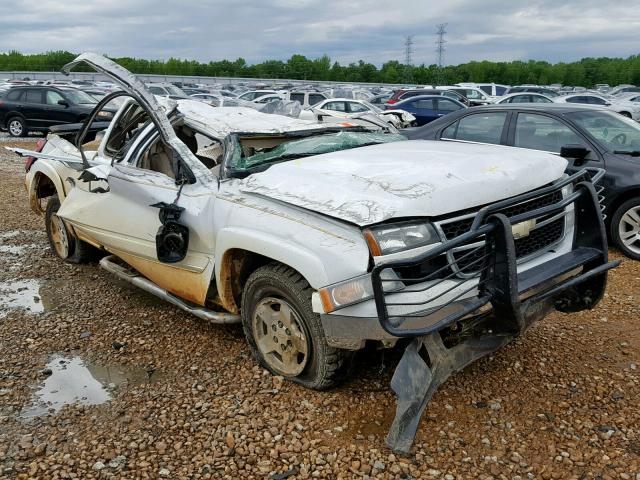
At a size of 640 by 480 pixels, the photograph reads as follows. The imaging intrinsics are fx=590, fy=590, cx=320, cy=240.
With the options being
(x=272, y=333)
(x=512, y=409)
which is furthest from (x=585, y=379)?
(x=272, y=333)

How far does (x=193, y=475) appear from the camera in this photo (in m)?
2.84

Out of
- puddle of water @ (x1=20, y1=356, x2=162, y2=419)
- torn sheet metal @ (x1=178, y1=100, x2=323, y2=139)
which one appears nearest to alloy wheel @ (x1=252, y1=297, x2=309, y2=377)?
puddle of water @ (x1=20, y1=356, x2=162, y2=419)

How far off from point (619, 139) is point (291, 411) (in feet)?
17.1

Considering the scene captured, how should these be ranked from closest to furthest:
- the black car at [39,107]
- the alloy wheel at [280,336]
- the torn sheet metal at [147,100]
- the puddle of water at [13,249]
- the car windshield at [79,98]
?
the alloy wheel at [280,336]
the torn sheet metal at [147,100]
the puddle of water at [13,249]
the black car at [39,107]
the car windshield at [79,98]

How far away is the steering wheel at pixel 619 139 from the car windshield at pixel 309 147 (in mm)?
3034

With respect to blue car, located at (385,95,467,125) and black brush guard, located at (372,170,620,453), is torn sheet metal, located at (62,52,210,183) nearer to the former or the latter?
black brush guard, located at (372,170,620,453)

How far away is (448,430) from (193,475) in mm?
1318

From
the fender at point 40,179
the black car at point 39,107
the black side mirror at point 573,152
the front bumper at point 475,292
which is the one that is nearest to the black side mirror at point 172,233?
the front bumper at point 475,292

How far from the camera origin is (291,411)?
10.8 ft

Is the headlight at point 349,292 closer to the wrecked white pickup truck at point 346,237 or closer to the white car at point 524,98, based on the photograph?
the wrecked white pickup truck at point 346,237

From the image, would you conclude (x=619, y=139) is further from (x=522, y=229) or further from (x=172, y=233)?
(x=172, y=233)

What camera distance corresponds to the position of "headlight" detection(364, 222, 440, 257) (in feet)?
9.44

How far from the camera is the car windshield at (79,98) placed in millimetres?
18156

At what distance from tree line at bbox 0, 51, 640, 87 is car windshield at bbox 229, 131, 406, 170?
228 ft
